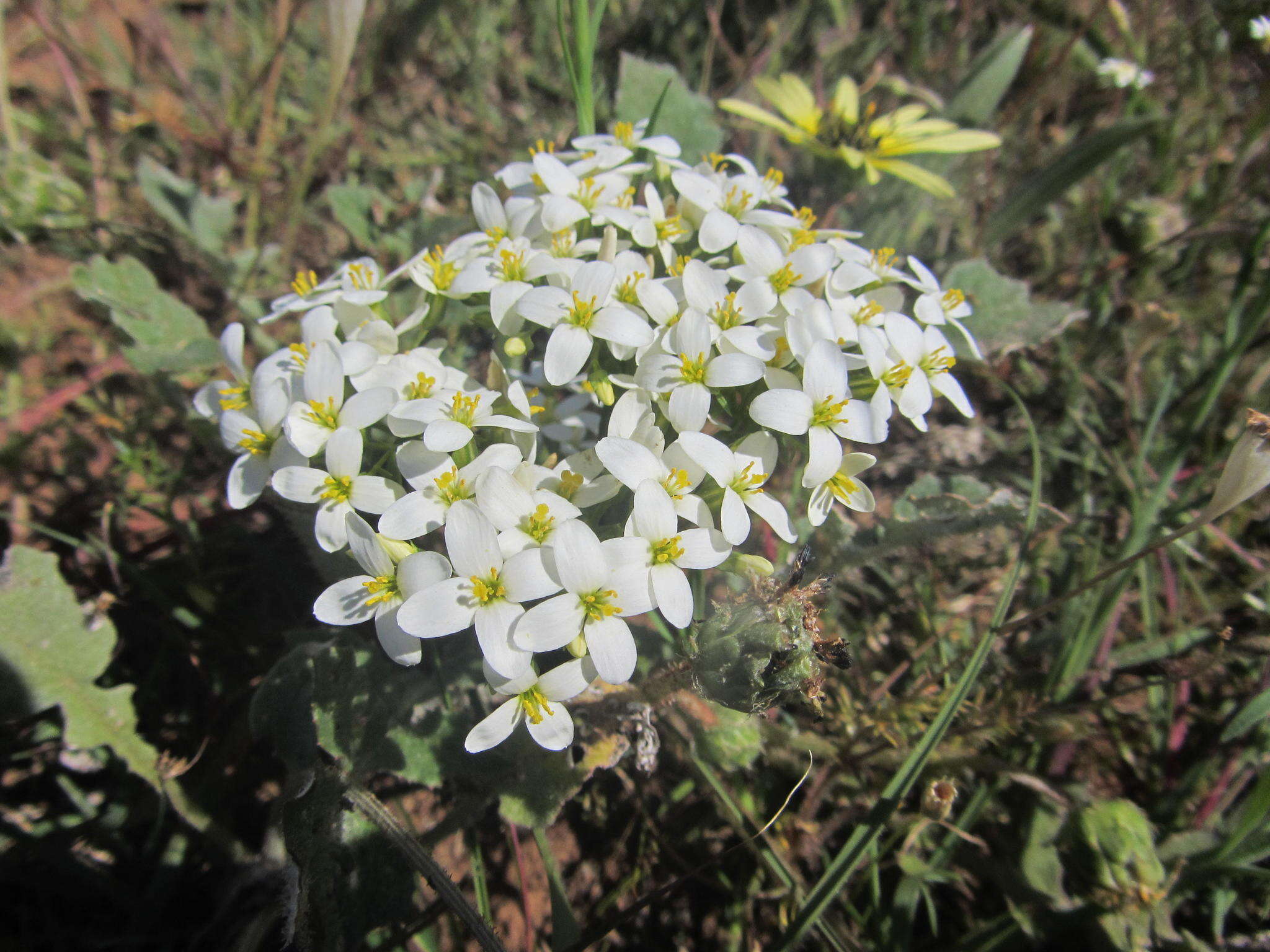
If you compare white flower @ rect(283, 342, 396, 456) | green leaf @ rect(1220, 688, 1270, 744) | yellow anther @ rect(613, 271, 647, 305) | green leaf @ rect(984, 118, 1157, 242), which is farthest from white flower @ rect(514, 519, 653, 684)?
green leaf @ rect(984, 118, 1157, 242)

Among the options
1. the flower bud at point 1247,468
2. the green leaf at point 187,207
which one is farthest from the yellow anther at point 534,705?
the green leaf at point 187,207

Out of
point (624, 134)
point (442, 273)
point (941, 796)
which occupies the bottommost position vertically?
point (941, 796)

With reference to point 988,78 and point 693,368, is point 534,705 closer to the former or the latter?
point 693,368

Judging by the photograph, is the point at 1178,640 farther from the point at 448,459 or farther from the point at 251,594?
the point at 251,594

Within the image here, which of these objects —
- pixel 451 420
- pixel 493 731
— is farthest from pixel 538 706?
pixel 451 420

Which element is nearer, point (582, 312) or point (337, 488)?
point (337, 488)

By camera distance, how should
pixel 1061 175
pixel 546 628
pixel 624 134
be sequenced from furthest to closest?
pixel 1061 175, pixel 624 134, pixel 546 628

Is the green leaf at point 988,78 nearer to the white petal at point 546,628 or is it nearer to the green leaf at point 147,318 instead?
the white petal at point 546,628
